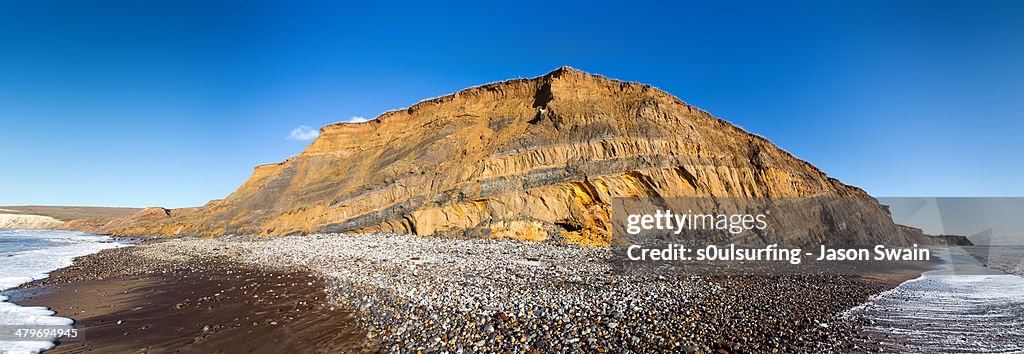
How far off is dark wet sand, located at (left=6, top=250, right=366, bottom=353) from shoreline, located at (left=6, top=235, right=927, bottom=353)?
1.7 inches

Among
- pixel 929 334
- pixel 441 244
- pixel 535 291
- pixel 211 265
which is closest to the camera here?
pixel 929 334

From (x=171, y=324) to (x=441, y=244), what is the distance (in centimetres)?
1238

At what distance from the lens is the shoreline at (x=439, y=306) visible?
25.0 feet

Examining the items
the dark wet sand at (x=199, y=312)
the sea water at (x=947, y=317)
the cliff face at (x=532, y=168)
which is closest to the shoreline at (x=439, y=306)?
the dark wet sand at (x=199, y=312)

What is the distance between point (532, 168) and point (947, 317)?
18.5 metres

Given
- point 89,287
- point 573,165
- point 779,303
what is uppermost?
point 573,165

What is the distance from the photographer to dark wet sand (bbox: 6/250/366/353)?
25.8ft

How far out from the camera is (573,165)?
2520 centimetres

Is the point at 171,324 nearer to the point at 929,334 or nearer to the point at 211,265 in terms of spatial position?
the point at 211,265

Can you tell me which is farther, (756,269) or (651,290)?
(756,269)

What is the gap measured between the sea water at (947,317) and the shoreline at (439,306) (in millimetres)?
638

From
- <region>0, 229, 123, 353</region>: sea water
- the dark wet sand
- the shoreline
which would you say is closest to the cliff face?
the shoreline

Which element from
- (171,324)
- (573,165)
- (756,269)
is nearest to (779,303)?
(756,269)

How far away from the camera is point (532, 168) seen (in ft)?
84.7
